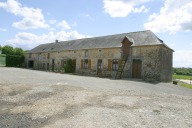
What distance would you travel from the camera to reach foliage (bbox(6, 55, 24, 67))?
4238 cm

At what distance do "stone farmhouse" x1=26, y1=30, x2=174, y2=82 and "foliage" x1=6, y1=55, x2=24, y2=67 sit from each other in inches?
527

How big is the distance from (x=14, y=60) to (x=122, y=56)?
28.2 meters

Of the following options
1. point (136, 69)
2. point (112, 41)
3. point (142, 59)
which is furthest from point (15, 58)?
point (142, 59)

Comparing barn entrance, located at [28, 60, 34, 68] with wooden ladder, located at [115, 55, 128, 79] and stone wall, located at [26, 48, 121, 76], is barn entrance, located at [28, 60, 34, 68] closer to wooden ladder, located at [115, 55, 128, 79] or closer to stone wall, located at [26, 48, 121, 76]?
stone wall, located at [26, 48, 121, 76]

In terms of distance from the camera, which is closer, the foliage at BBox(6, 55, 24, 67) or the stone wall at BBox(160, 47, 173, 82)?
the stone wall at BBox(160, 47, 173, 82)

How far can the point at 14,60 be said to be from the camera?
141ft

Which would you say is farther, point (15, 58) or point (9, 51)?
point (9, 51)

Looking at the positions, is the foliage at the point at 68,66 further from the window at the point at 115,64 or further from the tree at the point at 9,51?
the tree at the point at 9,51

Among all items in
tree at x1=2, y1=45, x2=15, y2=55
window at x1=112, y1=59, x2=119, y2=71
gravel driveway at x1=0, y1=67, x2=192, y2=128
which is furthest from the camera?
tree at x1=2, y1=45, x2=15, y2=55

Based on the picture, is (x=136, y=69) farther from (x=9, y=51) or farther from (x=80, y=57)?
(x=9, y=51)

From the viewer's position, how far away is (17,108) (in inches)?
291

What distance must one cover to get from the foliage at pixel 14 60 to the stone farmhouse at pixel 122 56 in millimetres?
13398

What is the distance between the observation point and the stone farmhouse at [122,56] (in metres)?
21.5

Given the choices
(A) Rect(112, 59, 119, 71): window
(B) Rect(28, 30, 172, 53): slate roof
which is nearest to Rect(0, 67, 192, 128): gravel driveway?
(B) Rect(28, 30, 172, 53): slate roof
